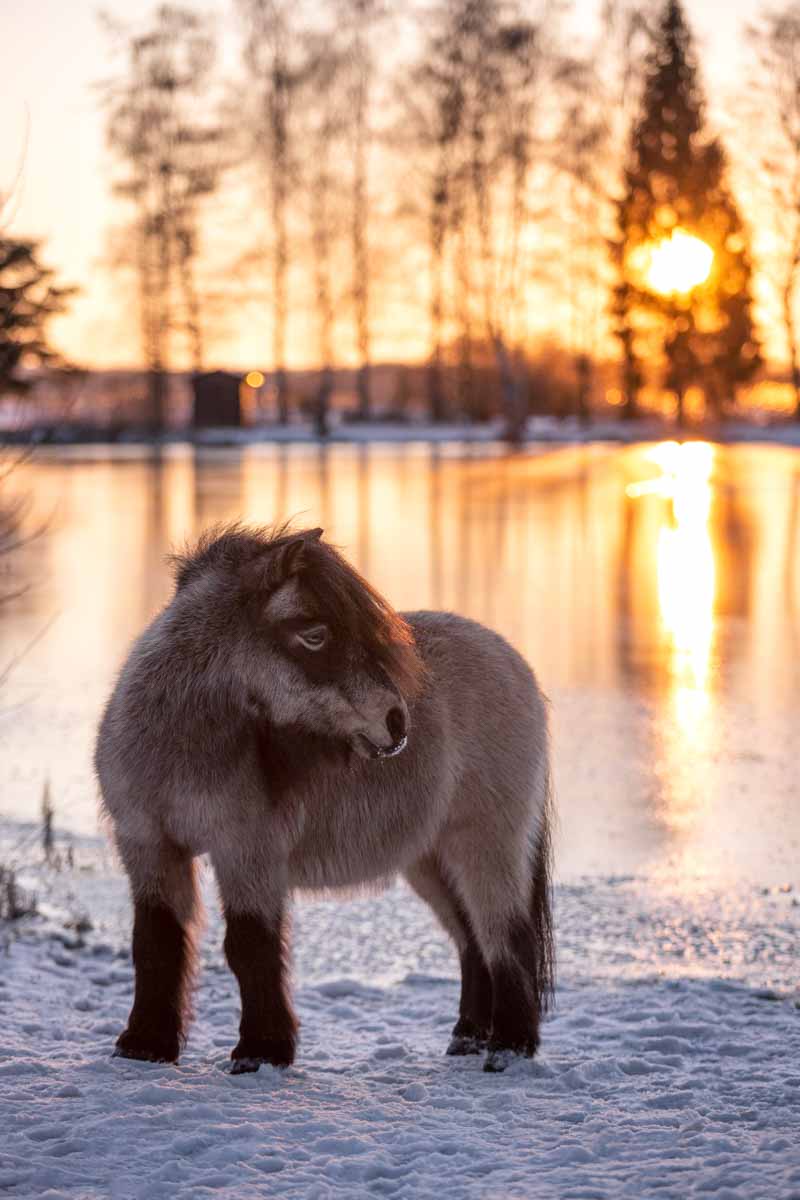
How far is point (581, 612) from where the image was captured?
13.1 meters

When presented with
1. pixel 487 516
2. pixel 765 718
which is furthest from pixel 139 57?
pixel 765 718

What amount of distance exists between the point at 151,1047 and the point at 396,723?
1.09 metres

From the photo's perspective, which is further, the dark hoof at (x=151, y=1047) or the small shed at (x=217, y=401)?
the small shed at (x=217, y=401)

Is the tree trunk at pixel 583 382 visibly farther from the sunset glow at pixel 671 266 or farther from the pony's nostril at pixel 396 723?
the pony's nostril at pixel 396 723

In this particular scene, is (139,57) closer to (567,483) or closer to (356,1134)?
(567,483)

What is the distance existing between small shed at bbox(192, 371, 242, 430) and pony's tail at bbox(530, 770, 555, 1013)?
50396mm

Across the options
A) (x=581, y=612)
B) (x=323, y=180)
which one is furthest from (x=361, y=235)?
(x=581, y=612)

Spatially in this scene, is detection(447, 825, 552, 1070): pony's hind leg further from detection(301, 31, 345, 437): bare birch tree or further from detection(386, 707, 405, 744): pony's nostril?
detection(301, 31, 345, 437): bare birch tree

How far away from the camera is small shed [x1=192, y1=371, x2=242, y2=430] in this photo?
54.6 metres

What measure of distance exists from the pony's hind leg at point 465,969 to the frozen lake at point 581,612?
66.3 inches

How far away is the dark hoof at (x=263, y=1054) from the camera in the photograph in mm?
3814

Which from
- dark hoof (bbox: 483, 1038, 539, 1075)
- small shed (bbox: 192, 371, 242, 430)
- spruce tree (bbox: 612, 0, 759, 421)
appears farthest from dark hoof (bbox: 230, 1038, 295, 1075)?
small shed (bbox: 192, 371, 242, 430)

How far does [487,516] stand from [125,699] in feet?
57.5

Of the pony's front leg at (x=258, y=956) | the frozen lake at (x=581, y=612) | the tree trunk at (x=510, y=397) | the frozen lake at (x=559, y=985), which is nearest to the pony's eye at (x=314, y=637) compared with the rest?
the pony's front leg at (x=258, y=956)
